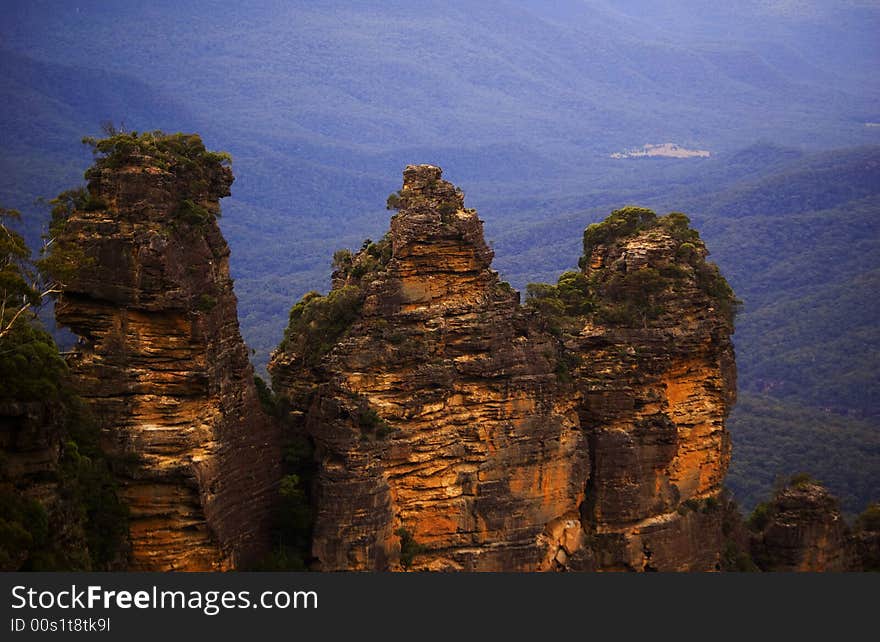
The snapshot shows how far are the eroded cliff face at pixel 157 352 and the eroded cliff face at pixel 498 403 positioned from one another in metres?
4.52

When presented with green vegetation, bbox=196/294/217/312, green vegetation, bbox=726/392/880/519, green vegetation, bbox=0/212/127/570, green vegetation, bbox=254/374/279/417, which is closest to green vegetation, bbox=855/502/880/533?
green vegetation, bbox=726/392/880/519

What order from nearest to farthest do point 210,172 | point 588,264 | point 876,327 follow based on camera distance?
point 210,172, point 588,264, point 876,327

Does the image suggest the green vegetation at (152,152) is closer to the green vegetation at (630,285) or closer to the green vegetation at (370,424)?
the green vegetation at (370,424)

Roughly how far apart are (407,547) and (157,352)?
1111 cm

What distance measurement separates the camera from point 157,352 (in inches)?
1716

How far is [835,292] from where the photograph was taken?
133000mm

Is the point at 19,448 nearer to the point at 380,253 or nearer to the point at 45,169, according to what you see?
the point at 380,253

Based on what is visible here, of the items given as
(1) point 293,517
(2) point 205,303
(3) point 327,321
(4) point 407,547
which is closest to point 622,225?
(3) point 327,321

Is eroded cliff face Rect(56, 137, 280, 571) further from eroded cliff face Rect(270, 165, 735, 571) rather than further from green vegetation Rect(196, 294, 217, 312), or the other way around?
eroded cliff face Rect(270, 165, 735, 571)

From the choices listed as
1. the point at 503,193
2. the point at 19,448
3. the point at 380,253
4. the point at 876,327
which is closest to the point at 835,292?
the point at 876,327

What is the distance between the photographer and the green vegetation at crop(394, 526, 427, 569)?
48406mm

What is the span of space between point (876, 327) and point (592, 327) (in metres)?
74.8

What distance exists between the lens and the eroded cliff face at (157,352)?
141ft

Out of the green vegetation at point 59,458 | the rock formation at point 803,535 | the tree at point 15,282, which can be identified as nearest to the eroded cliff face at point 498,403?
the rock formation at point 803,535
